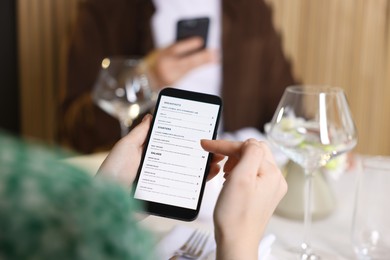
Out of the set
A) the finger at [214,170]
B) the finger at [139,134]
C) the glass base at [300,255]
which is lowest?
the glass base at [300,255]

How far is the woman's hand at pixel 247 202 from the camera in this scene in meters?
0.45

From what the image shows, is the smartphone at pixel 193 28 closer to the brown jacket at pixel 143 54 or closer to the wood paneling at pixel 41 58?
the brown jacket at pixel 143 54

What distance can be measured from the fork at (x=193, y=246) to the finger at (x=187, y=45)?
94 cm

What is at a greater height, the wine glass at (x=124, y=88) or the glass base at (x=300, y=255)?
the wine glass at (x=124, y=88)

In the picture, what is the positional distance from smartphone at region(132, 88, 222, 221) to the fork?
64mm

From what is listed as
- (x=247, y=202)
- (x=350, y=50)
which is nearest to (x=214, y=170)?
(x=247, y=202)

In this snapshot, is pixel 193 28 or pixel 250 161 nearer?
pixel 250 161

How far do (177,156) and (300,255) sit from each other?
0.23 m

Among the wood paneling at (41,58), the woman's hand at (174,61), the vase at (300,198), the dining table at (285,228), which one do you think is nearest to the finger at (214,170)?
the dining table at (285,228)

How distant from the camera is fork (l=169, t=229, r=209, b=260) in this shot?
633 millimetres

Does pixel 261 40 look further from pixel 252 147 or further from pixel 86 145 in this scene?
pixel 252 147

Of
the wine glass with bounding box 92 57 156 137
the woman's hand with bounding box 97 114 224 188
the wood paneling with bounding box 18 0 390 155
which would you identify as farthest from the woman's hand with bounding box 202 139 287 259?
the wood paneling with bounding box 18 0 390 155

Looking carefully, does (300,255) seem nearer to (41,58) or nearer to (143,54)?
(143,54)

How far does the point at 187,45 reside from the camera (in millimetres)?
1592
